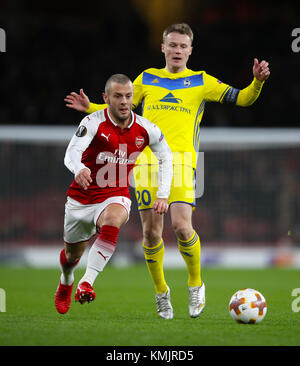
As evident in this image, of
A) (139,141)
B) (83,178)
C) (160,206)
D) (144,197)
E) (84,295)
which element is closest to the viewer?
(84,295)

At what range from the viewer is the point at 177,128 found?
6.28 meters

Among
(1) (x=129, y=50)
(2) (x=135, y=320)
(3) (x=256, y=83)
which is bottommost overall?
(2) (x=135, y=320)

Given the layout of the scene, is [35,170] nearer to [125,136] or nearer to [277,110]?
[277,110]

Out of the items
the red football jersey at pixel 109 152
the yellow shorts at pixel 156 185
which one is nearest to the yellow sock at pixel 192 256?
the yellow shorts at pixel 156 185

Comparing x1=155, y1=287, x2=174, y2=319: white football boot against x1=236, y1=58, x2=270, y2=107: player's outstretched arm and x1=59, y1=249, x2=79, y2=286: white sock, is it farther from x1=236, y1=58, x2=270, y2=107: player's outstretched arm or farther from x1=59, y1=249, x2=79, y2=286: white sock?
x1=236, y1=58, x2=270, y2=107: player's outstretched arm

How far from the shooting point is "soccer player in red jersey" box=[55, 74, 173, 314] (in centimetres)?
556

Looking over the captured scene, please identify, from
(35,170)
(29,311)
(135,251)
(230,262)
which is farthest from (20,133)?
(29,311)

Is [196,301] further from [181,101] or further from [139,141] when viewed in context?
[181,101]

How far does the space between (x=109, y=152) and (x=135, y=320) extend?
1389 millimetres

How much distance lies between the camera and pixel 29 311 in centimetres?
650

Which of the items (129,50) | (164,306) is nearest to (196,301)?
(164,306)

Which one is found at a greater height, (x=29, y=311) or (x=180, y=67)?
(x=180, y=67)

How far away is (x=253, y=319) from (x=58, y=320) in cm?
156

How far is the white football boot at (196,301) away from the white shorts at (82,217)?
945 millimetres
